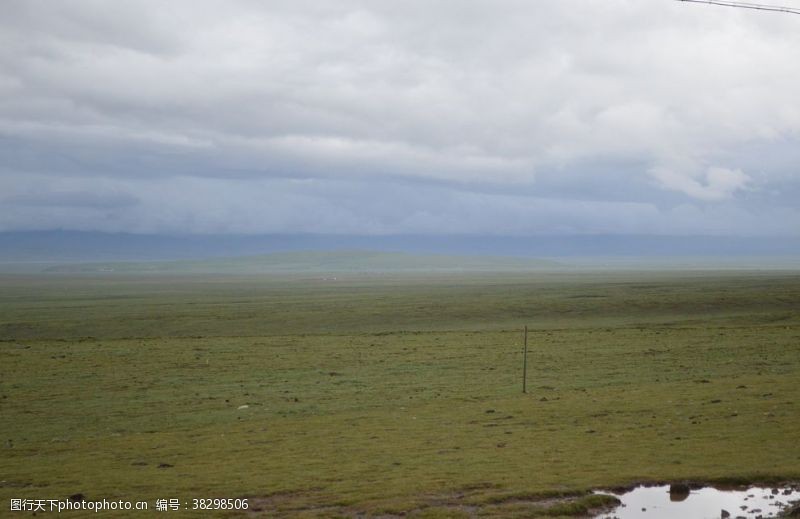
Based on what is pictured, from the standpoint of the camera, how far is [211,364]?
37500 millimetres

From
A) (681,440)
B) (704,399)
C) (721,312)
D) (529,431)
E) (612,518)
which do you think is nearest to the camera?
(612,518)

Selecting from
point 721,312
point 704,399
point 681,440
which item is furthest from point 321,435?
point 721,312

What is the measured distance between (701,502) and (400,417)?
11.1 metres

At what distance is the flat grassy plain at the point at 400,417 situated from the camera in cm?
1525

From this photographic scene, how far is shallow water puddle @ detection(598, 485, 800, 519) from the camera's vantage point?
1338 cm

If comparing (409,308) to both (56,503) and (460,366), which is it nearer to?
(460,366)

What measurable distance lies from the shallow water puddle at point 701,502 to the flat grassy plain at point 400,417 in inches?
22.3

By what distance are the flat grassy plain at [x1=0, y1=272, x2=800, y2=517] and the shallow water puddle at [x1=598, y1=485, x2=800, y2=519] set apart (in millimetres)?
566

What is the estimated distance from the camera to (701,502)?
46.3 ft

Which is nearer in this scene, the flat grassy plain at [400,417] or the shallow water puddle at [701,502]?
the shallow water puddle at [701,502]

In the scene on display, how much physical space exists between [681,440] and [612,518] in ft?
20.6

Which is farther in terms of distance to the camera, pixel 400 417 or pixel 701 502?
pixel 400 417

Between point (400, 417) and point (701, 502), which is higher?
point (701, 502)

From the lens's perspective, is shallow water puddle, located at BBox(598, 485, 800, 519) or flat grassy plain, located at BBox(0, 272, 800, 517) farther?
flat grassy plain, located at BBox(0, 272, 800, 517)
